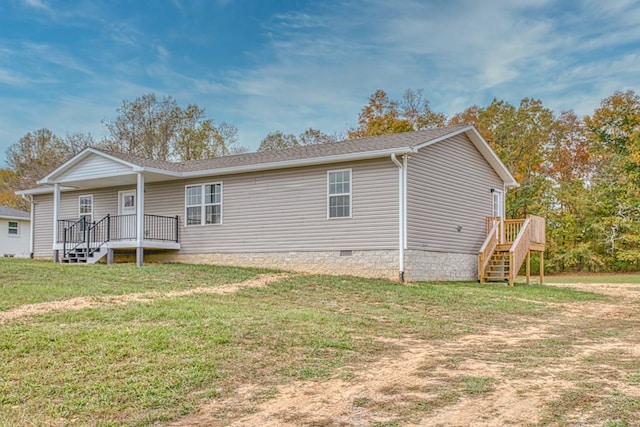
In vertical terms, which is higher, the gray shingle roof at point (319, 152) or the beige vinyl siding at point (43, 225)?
the gray shingle roof at point (319, 152)

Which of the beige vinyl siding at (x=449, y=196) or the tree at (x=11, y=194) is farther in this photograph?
the tree at (x=11, y=194)

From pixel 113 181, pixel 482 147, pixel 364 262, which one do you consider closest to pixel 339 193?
pixel 364 262

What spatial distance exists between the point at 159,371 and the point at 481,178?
15.9 m

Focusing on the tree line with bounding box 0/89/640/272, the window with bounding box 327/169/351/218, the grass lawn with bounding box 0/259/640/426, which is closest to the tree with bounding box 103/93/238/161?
the tree line with bounding box 0/89/640/272

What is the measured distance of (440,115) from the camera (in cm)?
3612

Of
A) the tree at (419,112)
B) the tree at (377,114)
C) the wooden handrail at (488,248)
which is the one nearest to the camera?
the wooden handrail at (488,248)

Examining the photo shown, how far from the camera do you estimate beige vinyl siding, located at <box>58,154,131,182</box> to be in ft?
63.4

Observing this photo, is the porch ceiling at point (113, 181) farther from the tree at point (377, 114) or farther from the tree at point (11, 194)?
the tree at point (11, 194)

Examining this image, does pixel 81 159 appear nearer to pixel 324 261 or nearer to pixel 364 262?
pixel 324 261

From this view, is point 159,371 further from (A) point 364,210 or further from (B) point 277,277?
Answer: (A) point 364,210

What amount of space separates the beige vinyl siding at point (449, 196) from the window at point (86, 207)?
12.5 metres

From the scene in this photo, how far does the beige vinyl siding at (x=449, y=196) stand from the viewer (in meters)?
16.6

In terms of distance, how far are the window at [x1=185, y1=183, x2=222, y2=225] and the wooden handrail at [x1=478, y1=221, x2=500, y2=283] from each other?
27.0ft

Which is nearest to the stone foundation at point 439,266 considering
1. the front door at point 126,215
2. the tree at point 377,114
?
the front door at point 126,215
